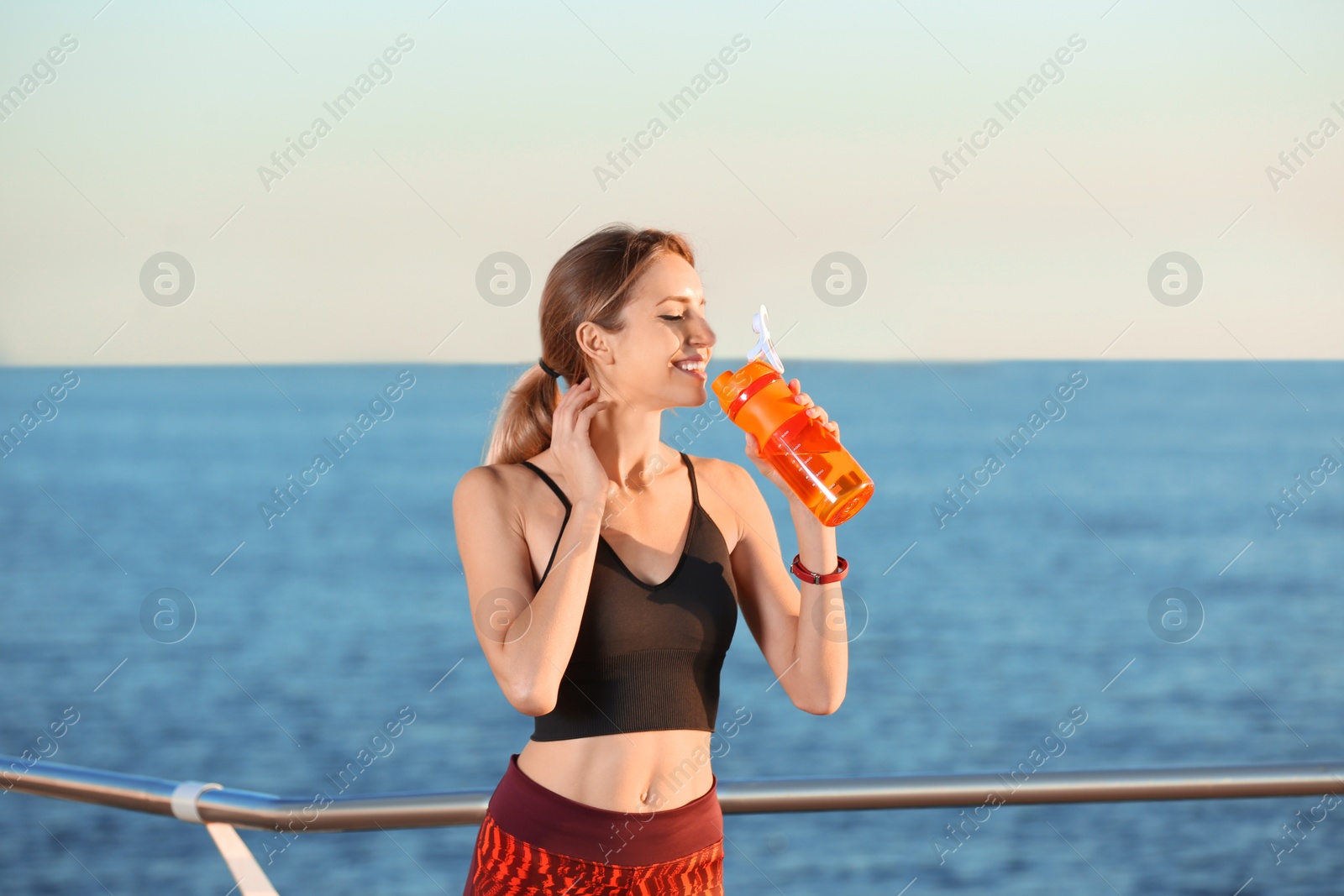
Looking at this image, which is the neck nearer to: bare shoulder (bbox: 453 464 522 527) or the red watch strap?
bare shoulder (bbox: 453 464 522 527)

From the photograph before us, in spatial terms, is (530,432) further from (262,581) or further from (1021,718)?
(262,581)

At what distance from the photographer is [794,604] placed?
6.09 ft

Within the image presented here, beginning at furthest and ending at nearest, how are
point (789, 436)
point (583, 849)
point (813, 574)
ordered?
point (813, 574) < point (789, 436) < point (583, 849)

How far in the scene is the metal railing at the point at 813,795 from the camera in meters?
1.70

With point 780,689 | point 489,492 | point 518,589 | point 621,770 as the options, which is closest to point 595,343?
point 489,492

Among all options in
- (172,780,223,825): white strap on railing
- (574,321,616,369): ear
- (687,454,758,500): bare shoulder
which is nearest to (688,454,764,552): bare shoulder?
(687,454,758,500): bare shoulder

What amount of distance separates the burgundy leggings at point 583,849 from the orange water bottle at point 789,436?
19.4 inches

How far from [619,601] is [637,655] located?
0.08 m

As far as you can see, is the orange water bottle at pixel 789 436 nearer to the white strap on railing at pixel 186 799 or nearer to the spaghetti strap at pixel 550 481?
the spaghetti strap at pixel 550 481

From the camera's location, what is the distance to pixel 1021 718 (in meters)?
11.4

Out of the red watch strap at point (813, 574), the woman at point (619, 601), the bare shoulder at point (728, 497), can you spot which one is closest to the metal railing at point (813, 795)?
the woman at point (619, 601)

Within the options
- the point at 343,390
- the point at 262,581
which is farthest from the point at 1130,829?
the point at 343,390

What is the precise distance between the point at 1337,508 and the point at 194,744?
898 inches

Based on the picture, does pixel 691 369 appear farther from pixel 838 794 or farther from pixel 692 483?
pixel 838 794
